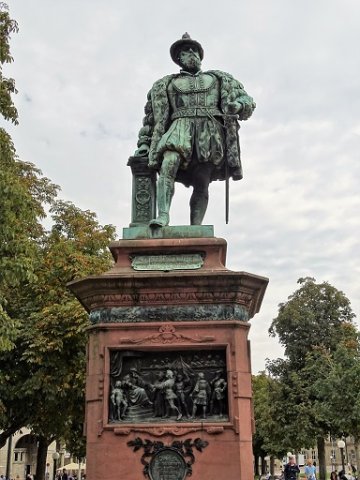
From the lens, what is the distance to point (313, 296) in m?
43.8

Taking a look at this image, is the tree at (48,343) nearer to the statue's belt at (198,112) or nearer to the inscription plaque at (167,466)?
the statue's belt at (198,112)

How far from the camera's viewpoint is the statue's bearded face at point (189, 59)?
9.29 m

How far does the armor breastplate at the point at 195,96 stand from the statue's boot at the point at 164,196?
3.34 feet

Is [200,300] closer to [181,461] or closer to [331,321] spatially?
[181,461]

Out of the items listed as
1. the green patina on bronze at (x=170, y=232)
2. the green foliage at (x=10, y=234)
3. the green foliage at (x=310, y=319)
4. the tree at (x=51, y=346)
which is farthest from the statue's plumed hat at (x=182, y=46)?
the green foliage at (x=310, y=319)

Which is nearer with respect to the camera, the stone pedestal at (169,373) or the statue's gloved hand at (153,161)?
the stone pedestal at (169,373)

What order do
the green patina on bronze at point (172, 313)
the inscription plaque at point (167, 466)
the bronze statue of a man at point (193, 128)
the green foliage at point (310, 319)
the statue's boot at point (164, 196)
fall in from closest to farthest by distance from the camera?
the inscription plaque at point (167, 466) < the green patina on bronze at point (172, 313) < the statue's boot at point (164, 196) < the bronze statue of a man at point (193, 128) < the green foliage at point (310, 319)

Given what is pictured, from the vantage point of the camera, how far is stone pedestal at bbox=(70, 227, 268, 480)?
22.5 ft

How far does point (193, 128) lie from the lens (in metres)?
8.79

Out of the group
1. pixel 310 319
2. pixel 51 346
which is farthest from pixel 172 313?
pixel 310 319

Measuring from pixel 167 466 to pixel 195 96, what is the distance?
495 cm

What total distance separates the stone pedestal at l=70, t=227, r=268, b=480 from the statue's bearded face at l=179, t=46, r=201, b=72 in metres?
3.22

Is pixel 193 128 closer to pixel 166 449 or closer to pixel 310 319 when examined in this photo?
pixel 166 449

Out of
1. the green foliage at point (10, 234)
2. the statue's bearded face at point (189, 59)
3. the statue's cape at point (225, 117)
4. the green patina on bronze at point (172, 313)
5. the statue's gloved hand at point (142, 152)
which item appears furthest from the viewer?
the green foliage at point (10, 234)
